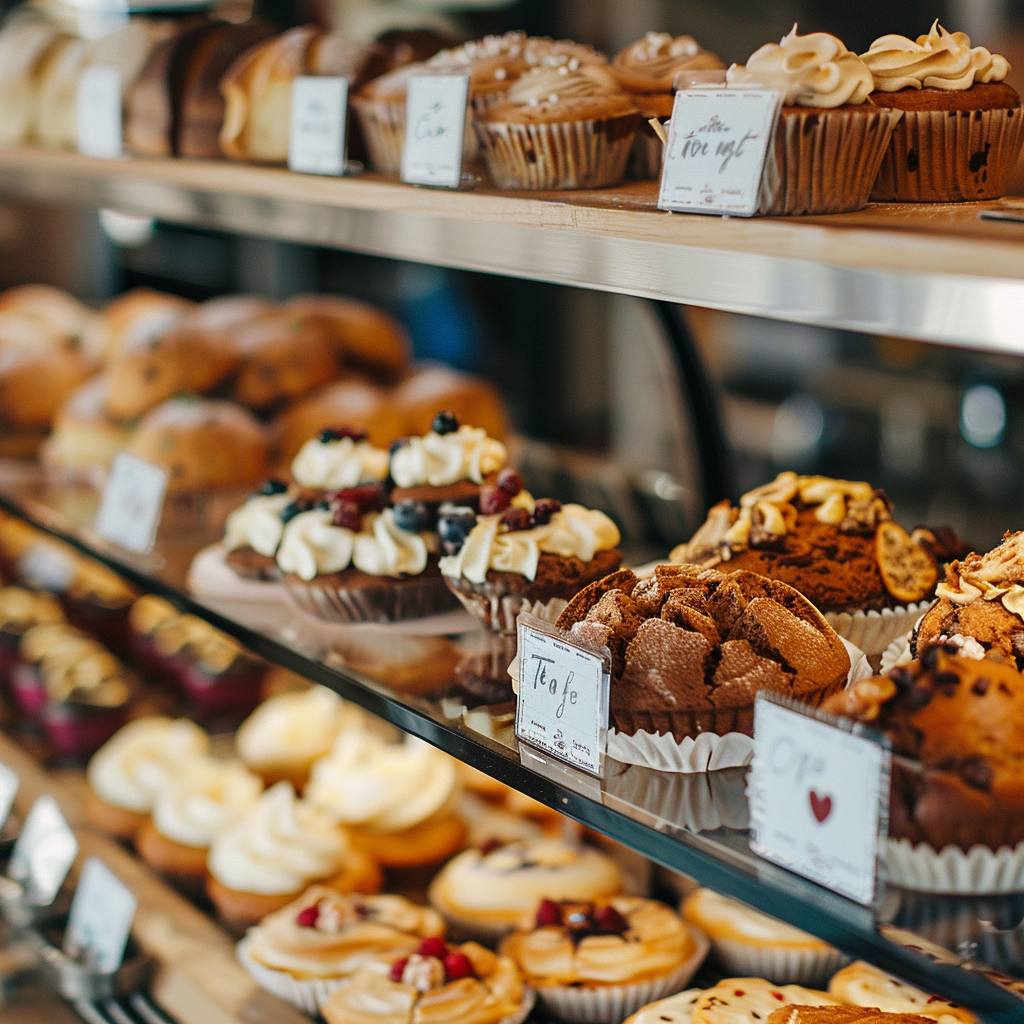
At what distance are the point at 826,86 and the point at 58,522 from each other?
1.44 meters

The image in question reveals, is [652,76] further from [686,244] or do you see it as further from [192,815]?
[192,815]

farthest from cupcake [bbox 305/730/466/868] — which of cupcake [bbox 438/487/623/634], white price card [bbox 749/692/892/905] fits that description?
white price card [bbox 749/692/892/905]

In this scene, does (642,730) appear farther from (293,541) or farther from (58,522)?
(58,522)

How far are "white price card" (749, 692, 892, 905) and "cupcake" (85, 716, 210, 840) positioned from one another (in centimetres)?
161

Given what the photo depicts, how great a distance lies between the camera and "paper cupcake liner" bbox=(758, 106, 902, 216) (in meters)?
1.00

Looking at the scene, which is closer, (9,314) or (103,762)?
(103,762)

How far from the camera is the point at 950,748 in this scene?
88 centimetres

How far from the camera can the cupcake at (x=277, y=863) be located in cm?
191

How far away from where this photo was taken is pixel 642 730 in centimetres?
109

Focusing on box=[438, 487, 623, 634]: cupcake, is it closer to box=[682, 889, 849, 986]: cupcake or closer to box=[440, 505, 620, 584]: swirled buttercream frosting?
box=[440, 505, 620, 584]: swirled buttercream frosting

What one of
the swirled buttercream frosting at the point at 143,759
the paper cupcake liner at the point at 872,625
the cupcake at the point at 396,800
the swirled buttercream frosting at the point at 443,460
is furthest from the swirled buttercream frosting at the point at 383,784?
the paper cupcake liner at the point at 872,625

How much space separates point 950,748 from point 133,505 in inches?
52.8

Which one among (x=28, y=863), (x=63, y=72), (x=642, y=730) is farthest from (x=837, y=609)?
(x=63, y=72)

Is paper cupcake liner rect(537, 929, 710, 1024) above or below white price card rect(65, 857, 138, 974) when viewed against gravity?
above
